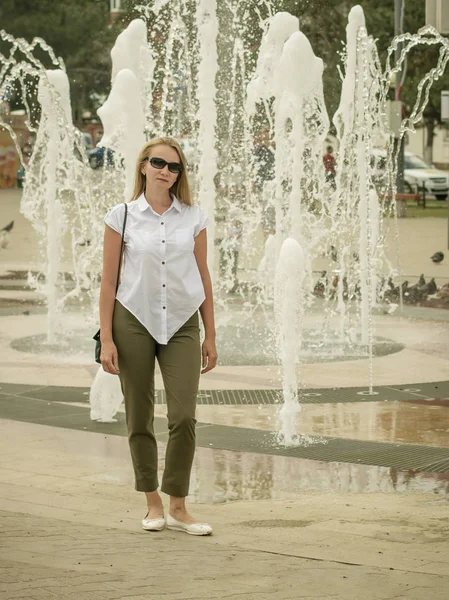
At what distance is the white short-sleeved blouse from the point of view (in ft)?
18.9

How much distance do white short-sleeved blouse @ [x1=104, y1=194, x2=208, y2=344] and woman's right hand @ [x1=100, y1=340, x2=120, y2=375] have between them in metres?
0.16

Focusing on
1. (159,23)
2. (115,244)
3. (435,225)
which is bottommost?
(435,225)

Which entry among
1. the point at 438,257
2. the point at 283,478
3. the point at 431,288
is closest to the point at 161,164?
the point at 283,478

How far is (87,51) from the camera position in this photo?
55688 millimetres

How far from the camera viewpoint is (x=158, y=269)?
18.9ft

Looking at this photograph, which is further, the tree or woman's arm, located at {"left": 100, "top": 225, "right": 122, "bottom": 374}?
the tree

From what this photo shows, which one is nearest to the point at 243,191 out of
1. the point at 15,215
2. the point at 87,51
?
the point at 15,215

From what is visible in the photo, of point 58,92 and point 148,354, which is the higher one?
point 58,92

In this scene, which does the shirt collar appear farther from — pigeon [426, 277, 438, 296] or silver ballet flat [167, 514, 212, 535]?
pigeon [426, 277, 438, 296]

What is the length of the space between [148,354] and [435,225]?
24929 millimetres

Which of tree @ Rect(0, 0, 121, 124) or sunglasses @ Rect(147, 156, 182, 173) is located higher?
tree @ Rect(0, 0, 121, 124)

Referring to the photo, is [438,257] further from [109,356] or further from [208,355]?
[109,356]

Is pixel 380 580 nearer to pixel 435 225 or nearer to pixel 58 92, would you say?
pixel 58 92

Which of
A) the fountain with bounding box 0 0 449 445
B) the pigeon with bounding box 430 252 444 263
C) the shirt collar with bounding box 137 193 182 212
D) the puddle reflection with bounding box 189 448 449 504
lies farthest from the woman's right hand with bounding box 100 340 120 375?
the pigeon with bounding box 430 252 444 263
